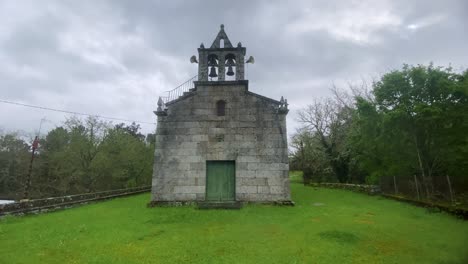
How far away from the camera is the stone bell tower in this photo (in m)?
16.3

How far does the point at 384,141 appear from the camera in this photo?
650 inches

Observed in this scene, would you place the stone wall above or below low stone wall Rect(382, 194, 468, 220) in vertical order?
above

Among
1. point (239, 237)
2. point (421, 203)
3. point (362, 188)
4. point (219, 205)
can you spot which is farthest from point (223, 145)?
point (362, 188)

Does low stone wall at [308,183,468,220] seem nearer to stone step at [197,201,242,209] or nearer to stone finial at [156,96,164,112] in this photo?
stone step at [197,201,242,209]

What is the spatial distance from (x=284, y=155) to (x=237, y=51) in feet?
22.6

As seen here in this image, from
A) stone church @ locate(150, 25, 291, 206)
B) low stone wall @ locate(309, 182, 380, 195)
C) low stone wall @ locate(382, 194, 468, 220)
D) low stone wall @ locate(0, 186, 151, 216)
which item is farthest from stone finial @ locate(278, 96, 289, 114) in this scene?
low stone wall @ locate(0, 186, 151, 216)

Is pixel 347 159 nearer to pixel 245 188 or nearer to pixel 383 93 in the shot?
pixel 383 93

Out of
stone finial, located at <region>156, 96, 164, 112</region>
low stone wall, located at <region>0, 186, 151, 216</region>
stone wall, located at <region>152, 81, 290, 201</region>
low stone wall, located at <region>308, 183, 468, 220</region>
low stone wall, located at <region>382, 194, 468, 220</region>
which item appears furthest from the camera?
stone finial, located at <region>156, 96, 164, 112</region>

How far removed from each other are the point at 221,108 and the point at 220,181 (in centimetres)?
417

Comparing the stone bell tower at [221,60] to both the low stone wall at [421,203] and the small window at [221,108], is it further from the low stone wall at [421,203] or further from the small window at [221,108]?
the low stone wall at [421,203]

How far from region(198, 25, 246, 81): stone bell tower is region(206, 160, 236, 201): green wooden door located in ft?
16.9

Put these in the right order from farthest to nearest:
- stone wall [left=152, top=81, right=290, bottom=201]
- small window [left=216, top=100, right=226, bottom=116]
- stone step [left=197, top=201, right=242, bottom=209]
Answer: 1. small window [left=216, top=100, right=226, bottom=116]
2. stone wall [left=152, top=81, right=290, bottom=201]
3. stone step [left=197, top=201, right=242, bottom=209]

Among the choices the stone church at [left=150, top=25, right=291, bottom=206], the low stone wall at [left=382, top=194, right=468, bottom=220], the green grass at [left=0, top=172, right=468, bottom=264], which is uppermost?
the stone church at [left=150, top=25, right=291, bottom=206]

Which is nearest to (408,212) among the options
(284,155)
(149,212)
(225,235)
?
(284,155)
